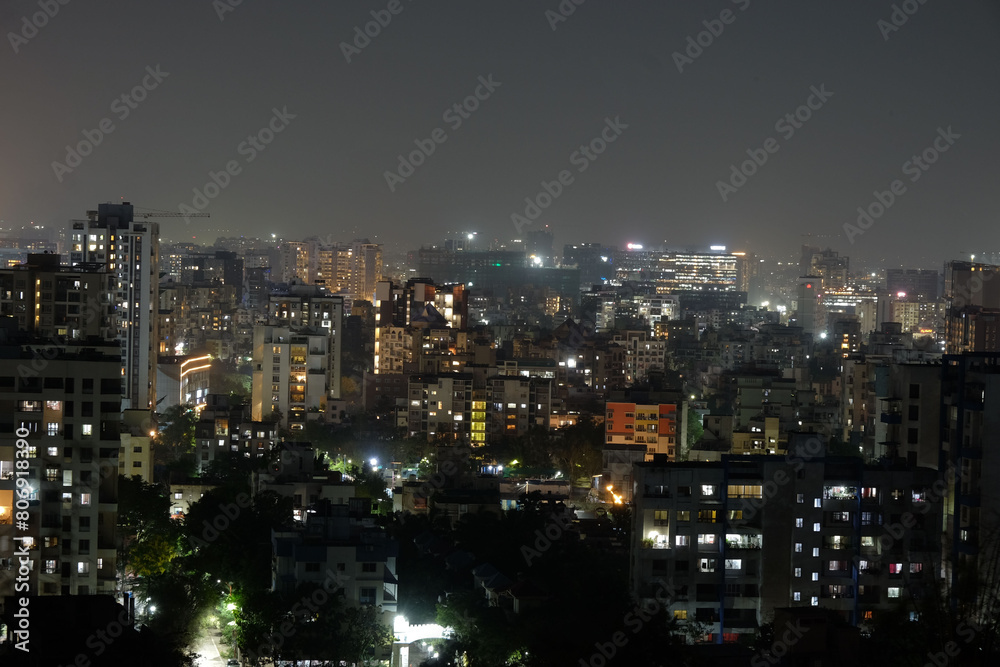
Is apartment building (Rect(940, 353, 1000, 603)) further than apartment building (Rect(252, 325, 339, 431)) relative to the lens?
No

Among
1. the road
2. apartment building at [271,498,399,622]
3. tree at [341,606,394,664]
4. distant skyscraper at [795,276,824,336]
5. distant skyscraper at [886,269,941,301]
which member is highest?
distant skyscraper at [886,269,941,301]

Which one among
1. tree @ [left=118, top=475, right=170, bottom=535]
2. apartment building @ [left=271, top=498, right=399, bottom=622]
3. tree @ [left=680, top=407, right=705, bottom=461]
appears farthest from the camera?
tree @ [left=680, top=407, right=705, bottom=461]

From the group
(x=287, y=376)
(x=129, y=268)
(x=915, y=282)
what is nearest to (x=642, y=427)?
(x=287, y=376)

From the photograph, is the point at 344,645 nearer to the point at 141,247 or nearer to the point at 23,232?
the point at 141,247

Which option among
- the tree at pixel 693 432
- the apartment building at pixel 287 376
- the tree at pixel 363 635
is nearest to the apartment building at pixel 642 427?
the tree at pixel 693 432

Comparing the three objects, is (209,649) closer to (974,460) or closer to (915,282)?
(974,460)

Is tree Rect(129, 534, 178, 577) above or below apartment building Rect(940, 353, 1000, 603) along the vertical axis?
below

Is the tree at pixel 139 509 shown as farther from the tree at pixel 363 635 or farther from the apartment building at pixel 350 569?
the tree at pixel 363 635

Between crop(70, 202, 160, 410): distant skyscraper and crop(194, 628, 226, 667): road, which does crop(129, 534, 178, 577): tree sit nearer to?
crop(194, 628, 226, 667): road

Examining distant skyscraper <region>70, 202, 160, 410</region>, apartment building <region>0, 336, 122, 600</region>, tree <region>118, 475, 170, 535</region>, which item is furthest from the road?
distant skyscraper <region>70, 202, 160, 410</region>
